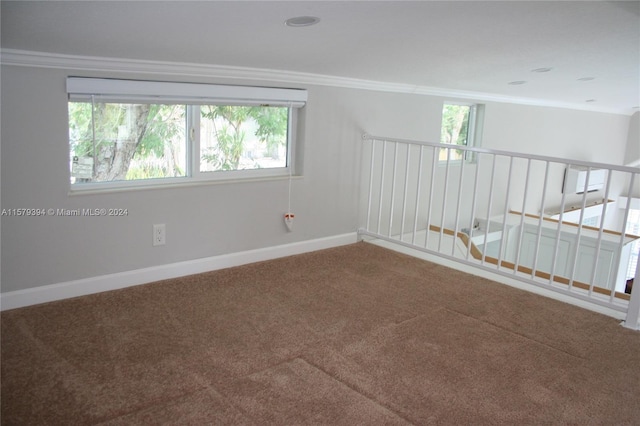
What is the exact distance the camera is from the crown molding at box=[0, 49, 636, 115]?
252 centimetres

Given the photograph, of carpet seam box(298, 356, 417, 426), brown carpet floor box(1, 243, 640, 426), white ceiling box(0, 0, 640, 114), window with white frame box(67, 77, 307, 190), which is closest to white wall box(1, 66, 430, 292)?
window with white frame box(67, 77, 307, 190)

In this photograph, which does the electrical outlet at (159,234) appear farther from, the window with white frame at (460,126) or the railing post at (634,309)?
the window with white frame at (460,126)

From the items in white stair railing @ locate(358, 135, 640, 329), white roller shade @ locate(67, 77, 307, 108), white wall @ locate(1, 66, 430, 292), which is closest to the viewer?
white wall @ locate(1, 66, 430, 292)

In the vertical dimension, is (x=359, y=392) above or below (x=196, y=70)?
below

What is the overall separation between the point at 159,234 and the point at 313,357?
1.39 metres

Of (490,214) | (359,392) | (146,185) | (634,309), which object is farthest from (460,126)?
(359,392)

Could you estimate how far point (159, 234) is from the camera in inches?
124

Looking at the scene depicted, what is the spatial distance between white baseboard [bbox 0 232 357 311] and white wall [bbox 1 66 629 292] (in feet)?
0.12

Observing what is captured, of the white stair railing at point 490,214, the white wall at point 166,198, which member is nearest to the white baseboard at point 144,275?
the white wall at point 166,198

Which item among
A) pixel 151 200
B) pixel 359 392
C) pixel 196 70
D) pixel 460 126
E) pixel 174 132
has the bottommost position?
pixel 359 392

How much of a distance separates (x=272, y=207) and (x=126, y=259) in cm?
112

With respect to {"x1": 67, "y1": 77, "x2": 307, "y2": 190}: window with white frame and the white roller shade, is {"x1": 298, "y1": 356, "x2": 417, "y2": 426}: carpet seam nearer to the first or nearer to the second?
{"x1": 67, "y1": 77, "x2": 307, "y2": 190}: window with white frame

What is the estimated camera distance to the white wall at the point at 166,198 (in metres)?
2.60

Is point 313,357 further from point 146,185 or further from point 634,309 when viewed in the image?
point 634,309
